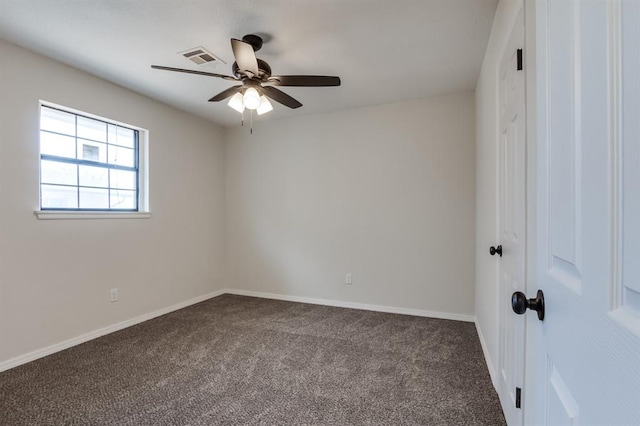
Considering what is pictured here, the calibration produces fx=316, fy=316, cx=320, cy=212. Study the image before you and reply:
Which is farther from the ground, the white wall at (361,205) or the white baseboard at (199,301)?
the white wall at (361,205)

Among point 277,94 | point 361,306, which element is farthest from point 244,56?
point 361,306

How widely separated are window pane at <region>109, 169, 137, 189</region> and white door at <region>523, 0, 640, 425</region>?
3786mm

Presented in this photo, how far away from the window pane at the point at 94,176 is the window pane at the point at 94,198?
0.20 feet

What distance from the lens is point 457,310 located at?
356cm

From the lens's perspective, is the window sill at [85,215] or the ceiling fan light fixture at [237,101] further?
the window sill at [85,215]

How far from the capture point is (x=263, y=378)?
2.29 metres

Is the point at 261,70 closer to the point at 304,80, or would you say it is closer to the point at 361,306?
the point at 304,80

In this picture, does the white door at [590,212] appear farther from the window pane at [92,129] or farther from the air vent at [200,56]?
the window pane at [92,129]

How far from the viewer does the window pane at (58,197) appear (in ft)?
9.11

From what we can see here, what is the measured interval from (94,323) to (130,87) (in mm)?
2421

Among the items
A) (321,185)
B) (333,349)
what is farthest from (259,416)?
(321,185)

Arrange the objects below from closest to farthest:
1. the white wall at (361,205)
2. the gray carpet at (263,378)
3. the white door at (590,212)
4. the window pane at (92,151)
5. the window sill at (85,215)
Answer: the white door at (590,212) < the gray carpet at (263,378) < the window sill at (85,215) < the window pane at (92,151) < the white wall at (361,205)

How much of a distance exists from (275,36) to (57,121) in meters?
2.16

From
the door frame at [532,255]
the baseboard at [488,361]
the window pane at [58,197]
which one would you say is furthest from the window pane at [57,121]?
the baseboard at [488,361]
